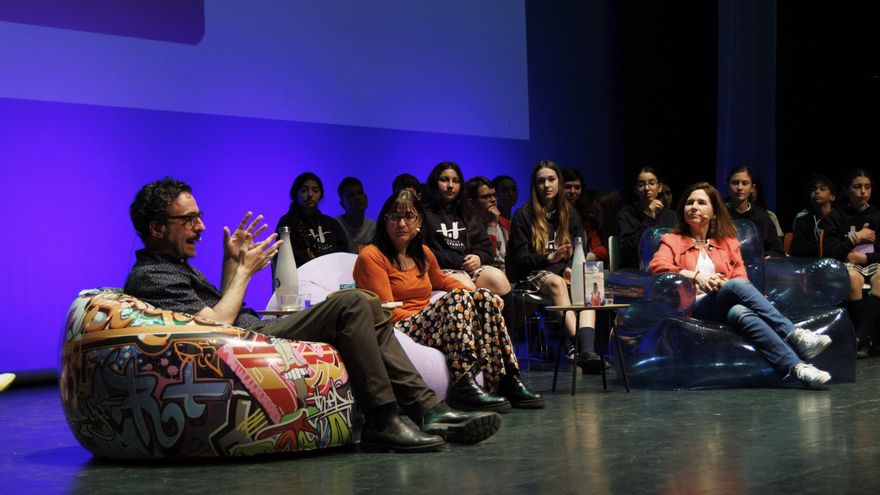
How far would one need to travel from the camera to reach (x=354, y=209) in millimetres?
7211

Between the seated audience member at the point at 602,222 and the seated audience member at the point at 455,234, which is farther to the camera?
the seated audience member at the point at 602,222

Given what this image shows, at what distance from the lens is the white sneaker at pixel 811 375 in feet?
16.2

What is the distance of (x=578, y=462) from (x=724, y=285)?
7.83 feet

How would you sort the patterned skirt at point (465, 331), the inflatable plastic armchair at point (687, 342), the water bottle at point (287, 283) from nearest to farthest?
the patterned skirt at point (465, 331)
the water bottle at point (287, 283)
the inflatable plastic armchair at point (687, 342)

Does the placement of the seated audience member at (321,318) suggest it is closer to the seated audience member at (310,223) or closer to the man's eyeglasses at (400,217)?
the man's eyeglasses at (400,217)

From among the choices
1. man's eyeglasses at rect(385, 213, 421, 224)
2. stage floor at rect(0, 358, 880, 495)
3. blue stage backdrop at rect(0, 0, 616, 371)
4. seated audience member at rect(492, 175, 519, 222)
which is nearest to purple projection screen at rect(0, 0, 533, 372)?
blue stage backdrop at rect(0, 0, 616, 371)

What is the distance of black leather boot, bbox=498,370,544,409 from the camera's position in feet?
15.0

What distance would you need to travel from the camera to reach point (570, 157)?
9398mm

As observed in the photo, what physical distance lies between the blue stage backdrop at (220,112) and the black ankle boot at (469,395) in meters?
2.98

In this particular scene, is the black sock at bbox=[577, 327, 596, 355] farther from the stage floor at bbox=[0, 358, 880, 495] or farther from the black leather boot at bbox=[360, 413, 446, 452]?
the black leather boot at bbox=[360, 413, 446, 452]

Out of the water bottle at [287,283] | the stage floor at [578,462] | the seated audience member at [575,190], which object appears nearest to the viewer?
the stage floor at [578,462]

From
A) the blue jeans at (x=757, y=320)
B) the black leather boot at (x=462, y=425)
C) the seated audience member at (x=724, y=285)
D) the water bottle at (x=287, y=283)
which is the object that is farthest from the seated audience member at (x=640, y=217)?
the black leather boot at (x=462, y=425)

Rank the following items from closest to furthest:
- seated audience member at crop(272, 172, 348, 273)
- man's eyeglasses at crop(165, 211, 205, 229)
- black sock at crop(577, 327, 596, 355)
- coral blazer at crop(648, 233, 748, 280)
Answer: man's eyeglasses at crop(165, 211, 205, 229) < coral blazer at crop(648, 233, 748, 280) < black sock at crop(577, 327, 596, 355) < seated audience member at crop(272, 172, 348, 273)

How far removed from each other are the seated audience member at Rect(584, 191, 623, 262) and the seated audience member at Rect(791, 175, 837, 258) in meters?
1.24
